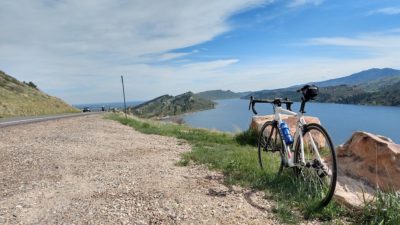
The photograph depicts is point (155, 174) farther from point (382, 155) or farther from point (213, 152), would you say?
point (382, 155)

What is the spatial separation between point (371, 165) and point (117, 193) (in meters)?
4.53

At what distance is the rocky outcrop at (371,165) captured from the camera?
21.0 ft

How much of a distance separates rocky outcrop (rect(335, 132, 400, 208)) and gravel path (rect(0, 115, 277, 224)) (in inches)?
86.0

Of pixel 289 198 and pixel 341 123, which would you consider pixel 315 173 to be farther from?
pixel 341 123

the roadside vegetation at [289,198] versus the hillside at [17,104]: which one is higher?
the hillside at [17,104]

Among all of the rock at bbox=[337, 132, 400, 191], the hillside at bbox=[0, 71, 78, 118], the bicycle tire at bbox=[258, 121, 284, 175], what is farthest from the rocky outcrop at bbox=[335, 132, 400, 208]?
the hillside at bbox=[0, 71, 78, 118]

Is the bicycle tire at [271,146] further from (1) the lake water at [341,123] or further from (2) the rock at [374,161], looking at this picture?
(1) the lake water at [341,123]

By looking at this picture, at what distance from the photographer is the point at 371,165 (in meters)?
6.72

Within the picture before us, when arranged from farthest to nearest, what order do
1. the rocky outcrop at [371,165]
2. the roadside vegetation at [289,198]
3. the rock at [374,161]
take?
1. the rock at [374,161]
2. the rocky outcrop at [371,165]
3. the roadside vegetation at [289,198]

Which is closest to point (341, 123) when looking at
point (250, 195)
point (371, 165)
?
point (371, 165)

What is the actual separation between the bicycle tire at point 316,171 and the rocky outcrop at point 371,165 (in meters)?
1.03

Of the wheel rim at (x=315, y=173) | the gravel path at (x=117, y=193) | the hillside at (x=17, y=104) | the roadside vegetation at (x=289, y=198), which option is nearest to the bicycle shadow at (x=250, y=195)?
the gravel path at (x=117, y=193)

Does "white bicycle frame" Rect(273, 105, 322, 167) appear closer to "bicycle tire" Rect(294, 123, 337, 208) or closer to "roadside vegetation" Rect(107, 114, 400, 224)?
"bicycle tire" Rect(294, 123, 337, 208)

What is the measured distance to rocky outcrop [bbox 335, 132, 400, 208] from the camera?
6398 millimetres
